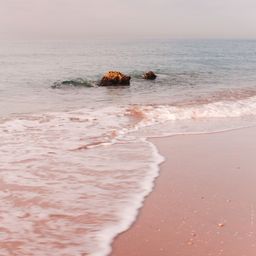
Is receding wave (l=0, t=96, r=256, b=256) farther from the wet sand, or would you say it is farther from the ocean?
the wet sand

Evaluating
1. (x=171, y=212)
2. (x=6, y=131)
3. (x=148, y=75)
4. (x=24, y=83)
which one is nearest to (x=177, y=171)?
(x=171, y=212)

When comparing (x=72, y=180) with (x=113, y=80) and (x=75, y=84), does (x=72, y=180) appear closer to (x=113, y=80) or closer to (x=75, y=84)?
(x=113, y=80)

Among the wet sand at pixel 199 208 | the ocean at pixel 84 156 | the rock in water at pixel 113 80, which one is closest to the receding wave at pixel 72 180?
the ocean at pixel 84 156

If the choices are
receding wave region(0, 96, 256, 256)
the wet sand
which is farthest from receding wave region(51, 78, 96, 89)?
the wet sand

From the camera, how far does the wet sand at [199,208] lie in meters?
4.44

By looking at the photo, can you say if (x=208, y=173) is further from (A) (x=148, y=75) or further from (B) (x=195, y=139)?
(A) (x=148, y=75)

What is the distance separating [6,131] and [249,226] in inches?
282

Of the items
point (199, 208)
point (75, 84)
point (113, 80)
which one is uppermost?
point (113, 80)

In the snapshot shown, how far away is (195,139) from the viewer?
31.5 feet

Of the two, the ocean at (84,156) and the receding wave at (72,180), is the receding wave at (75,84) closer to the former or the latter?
the ocean at (84,156)

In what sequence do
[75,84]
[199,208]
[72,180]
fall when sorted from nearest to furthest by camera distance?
[199,208], [72,180], [75,84]

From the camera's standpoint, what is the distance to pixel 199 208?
17.9ft

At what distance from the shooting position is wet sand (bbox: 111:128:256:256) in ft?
14.6

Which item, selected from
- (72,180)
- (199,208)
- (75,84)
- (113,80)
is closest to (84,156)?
(72,180)
